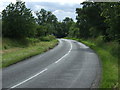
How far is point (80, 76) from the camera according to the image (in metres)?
14.3

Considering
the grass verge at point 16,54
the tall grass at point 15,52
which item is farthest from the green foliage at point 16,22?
the grass verge at point 16,54

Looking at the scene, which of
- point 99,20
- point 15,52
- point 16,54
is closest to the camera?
point 16,54

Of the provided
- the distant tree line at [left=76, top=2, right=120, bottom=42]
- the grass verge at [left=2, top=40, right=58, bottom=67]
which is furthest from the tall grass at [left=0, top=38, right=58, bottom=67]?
the distant tree line at [left=76, top=2, right=120, bottom=42]

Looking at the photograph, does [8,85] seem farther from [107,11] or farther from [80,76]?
[107,11]

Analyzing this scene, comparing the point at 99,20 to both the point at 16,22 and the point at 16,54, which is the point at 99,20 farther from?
the point at 16,54

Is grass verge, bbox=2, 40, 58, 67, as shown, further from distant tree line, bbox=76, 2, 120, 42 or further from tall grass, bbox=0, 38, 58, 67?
distant tree line, bbox=76, 2, 120, 42

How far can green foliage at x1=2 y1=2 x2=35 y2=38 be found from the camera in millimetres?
43438

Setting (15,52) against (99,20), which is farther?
(99,20)

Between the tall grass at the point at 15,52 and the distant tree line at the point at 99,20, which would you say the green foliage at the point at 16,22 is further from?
the distant tree line at the point at 99,20

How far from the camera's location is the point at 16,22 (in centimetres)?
4341

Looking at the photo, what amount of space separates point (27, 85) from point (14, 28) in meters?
32.9

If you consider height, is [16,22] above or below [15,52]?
above

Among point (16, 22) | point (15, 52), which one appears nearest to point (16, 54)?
point (15, 52)

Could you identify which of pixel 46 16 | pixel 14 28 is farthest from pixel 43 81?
pixel 46 16
